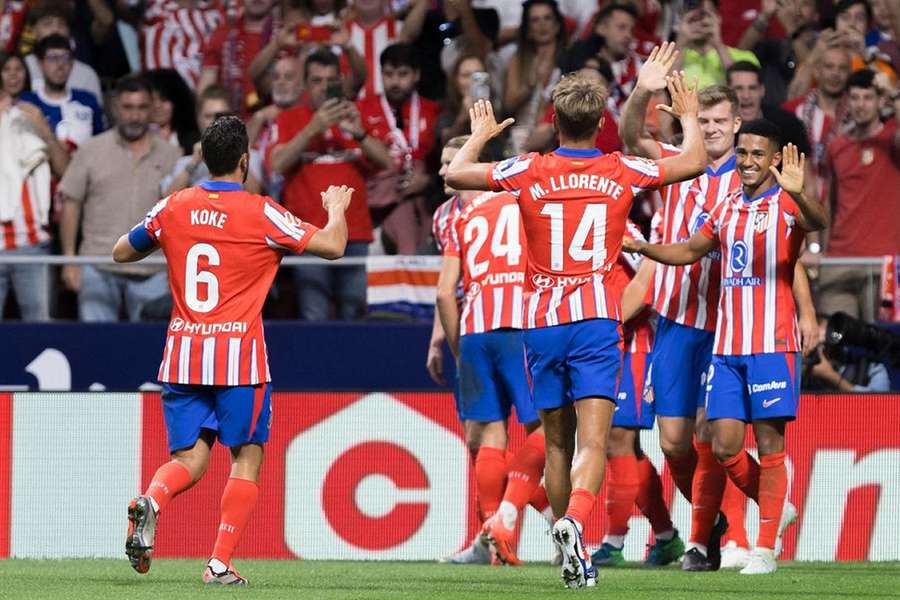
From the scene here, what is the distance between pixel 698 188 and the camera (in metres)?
9.67

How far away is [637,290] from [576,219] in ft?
6.60

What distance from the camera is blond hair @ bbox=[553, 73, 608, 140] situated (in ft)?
26.8

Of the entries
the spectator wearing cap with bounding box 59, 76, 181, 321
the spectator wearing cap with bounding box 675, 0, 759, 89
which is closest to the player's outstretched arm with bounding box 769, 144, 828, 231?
the spectator wearing cap with bounding box 675, 0, 759, 89

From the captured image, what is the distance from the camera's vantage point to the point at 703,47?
13.7 meters

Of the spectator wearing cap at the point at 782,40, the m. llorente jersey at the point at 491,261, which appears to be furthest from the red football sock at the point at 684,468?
the spectator wearing cap at the point at 782,40

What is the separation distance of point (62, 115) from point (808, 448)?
20.6 feet

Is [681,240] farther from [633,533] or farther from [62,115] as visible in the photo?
[62,115]

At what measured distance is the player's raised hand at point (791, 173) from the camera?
28.4 ft

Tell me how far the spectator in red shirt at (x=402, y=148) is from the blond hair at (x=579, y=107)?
4.96m

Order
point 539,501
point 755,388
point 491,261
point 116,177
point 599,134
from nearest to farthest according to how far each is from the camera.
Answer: point 755,388, point 491,261, point 539,501, point 599,134, point 116,177

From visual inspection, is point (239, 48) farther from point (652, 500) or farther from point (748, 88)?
point (652, 500)

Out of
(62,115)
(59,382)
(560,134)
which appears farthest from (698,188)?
(62,115)

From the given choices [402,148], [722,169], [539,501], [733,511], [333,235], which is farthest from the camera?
[402,148]

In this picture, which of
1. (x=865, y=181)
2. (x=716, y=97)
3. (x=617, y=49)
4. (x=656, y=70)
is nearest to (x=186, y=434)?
(x=656, y=70)
